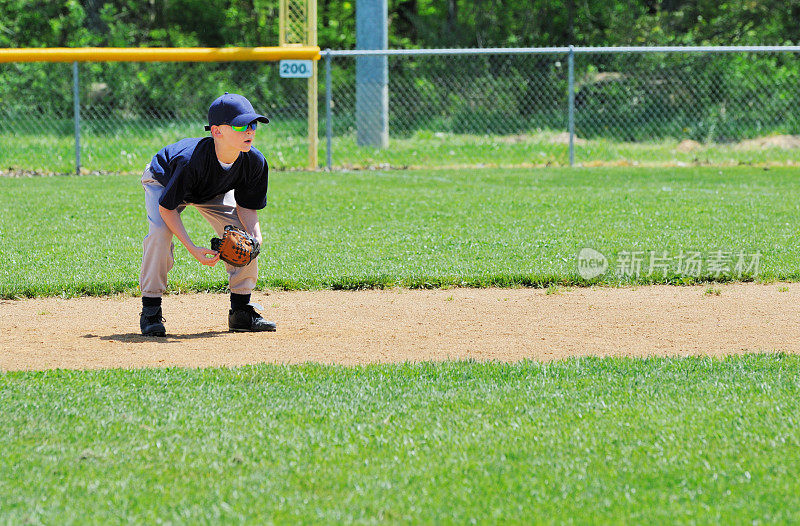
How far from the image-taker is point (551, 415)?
4.04 m

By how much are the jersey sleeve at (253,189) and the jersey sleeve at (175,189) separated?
0.37 metres

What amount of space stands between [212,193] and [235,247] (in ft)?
1.33

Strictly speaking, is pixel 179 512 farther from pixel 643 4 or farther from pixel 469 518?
pixel 643 4

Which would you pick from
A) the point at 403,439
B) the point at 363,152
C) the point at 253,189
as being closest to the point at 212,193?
the point at 253,189

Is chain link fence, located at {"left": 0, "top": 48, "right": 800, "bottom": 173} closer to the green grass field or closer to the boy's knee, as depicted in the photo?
the green grass field

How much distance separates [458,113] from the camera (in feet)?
56.1

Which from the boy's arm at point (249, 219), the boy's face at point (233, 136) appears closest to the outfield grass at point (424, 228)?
the boy's arm at point (249, 219)

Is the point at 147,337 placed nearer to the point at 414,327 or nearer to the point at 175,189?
the point at 175,189

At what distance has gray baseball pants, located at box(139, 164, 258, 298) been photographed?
552cm

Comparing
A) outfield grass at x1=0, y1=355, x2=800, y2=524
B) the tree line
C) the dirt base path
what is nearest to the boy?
the dirt base path

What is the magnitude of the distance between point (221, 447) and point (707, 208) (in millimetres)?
7765

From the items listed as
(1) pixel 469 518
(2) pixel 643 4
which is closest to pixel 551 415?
(1) pixel 469 518

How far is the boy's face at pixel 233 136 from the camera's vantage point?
5190 mm

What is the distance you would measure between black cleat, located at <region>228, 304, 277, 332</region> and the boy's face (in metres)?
1.05
